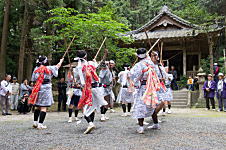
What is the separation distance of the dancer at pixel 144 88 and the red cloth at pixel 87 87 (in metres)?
1.04

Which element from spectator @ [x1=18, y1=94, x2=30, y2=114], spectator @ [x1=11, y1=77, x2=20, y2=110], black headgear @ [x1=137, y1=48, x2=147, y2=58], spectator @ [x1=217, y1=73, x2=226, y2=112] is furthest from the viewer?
spectator @ [x1=11, y1=77, x2=20, y2=110]

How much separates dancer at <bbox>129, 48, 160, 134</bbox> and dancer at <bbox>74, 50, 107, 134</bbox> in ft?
3.22

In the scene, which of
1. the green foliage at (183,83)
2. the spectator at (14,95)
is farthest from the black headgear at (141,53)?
the green foliage at (183,83)

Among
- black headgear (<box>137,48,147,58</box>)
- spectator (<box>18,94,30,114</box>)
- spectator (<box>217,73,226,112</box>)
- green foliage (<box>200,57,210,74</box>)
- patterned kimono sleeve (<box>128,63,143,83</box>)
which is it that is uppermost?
green foliage (<box>200,57,210,74</box>)

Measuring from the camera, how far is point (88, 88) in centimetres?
534

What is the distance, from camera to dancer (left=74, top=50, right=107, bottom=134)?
5234mm

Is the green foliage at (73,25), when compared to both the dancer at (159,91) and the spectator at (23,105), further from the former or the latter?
the dancer at (159,91)

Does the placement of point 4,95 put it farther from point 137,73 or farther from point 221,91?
point 221,91

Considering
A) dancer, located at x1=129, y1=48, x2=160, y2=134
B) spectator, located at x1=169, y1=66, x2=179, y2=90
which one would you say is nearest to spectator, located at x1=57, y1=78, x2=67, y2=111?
dancer, located at x1=129, y1=48, x2=160, y2=134

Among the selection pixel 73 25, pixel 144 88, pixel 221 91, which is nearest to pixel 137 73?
pixel 144 88

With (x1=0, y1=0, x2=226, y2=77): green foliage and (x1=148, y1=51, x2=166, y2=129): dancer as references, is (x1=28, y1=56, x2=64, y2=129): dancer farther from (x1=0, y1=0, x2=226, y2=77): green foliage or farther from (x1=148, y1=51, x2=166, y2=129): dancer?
(x1=0, y1=0, x2=226, y2=77): green foliage

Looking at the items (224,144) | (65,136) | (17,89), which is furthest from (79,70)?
(17,89)

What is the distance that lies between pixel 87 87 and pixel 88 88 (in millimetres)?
35

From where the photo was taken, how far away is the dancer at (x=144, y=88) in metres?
4.77
